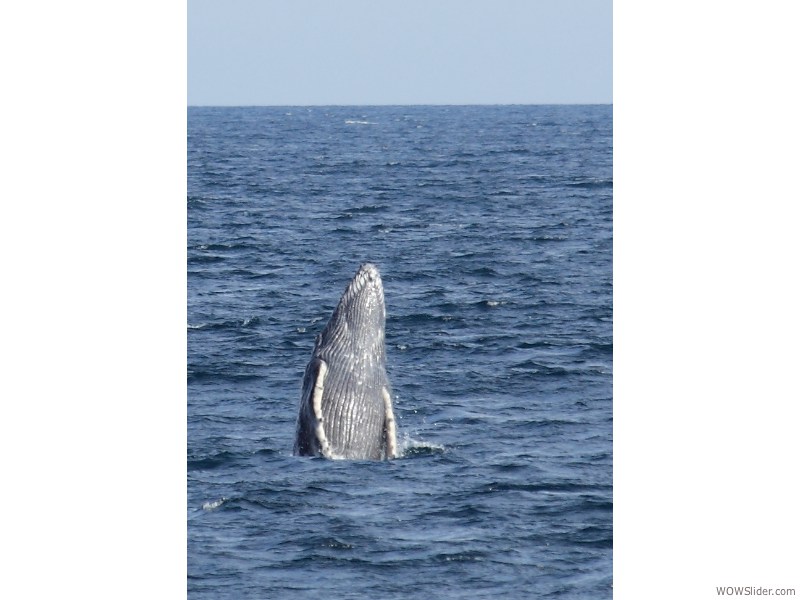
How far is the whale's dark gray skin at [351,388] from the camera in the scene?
20.4 metres

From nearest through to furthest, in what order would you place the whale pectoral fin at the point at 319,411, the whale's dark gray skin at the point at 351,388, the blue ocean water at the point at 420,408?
1. the blue ocean water at the point at 420,408
2. the whale pectoral fin at the point at 319,411
3. the whale's dark gray skin at the point at 351,388

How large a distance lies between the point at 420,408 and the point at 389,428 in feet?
11.5

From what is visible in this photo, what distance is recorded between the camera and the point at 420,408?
2436 cm

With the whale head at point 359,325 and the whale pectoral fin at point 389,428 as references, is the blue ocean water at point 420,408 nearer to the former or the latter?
the whale pectoral fin at point 389,428

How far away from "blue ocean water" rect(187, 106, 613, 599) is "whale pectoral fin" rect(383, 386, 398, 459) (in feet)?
1.32

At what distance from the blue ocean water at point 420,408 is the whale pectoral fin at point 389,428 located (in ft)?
1.32

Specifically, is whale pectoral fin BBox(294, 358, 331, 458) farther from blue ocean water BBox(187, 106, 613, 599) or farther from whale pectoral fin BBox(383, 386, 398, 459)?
whale pectoral fin BBox(383, 386, 398, 459)

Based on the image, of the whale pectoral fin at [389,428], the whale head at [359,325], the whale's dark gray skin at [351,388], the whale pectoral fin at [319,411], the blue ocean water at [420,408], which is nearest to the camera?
the blue ocean water at [420,408]

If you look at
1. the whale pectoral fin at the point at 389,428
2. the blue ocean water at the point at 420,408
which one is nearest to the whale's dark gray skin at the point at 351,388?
the whale pectoral fin at the point at 389,428

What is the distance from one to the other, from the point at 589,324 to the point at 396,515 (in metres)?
17.1

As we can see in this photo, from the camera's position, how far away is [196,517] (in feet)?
57.8

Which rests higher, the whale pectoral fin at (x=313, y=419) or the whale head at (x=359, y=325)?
the whale head at (x=359, y=325)
